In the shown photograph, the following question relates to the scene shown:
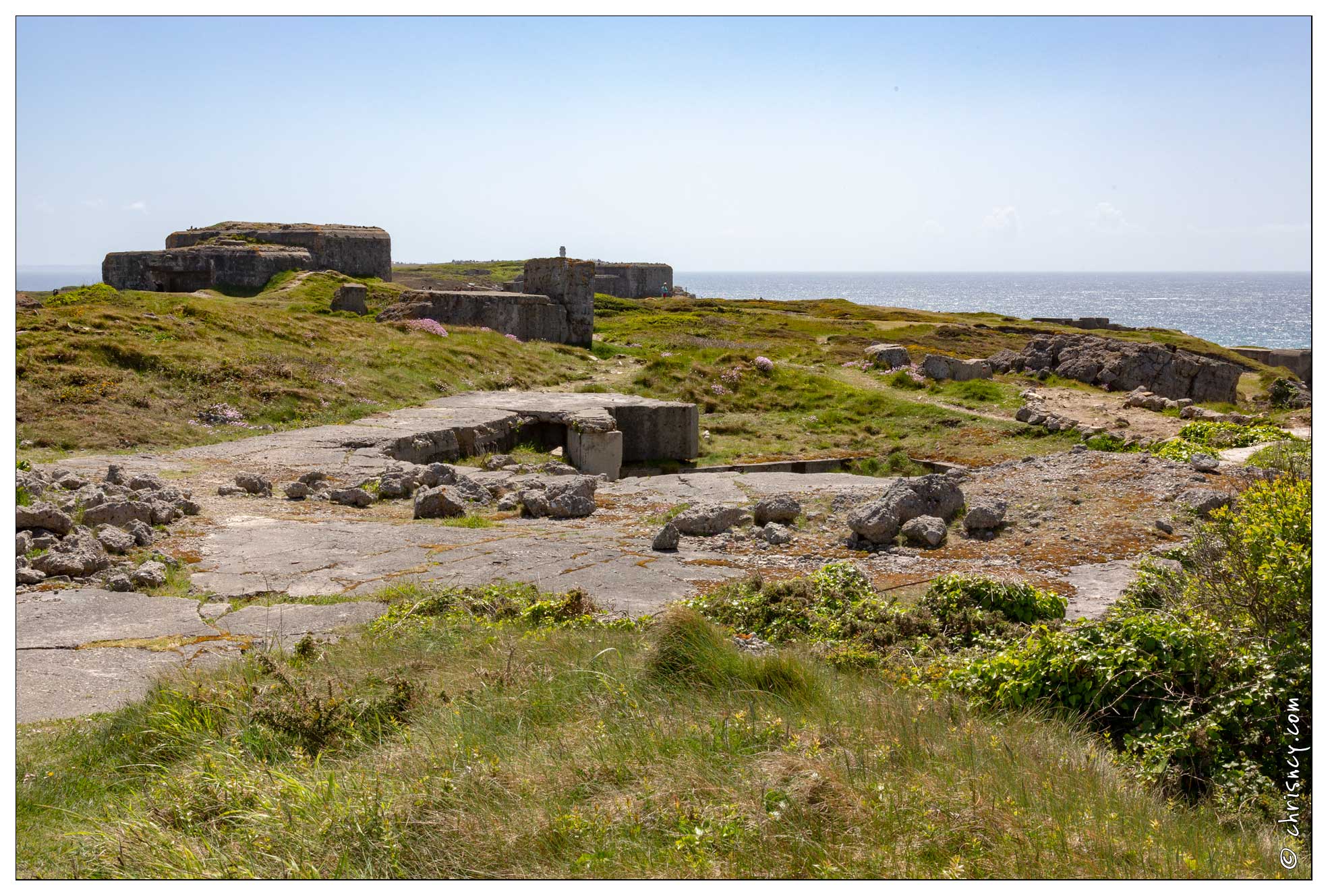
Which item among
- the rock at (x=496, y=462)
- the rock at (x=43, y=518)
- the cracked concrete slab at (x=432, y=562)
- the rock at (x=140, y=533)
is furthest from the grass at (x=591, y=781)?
the rock at (x=496, y=462)

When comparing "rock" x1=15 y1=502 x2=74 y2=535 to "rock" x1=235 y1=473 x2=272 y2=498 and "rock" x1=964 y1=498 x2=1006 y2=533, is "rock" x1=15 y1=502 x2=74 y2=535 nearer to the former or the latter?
"rock" x1=235 y1=473 x2=272 y2=498

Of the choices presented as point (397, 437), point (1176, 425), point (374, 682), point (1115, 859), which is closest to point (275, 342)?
point (397, 437)

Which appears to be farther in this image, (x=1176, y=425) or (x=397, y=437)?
(x=1176, y=425)

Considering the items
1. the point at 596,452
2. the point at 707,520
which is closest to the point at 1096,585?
the point at 707,520

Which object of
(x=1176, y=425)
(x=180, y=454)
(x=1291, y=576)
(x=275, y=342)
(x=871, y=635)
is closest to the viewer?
(x=1291, y=576)

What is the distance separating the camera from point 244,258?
30.7 meters

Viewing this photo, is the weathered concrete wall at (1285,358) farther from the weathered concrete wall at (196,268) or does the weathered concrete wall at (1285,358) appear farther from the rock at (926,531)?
the weathered concrete wall at (196,268)

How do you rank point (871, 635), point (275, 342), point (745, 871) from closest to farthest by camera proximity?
point (745, 871), point (871, 635), point (275, 342)

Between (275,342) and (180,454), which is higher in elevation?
(275,342)

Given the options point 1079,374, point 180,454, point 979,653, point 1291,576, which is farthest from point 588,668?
point 1079,374

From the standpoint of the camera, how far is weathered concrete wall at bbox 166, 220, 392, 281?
35.0 meters

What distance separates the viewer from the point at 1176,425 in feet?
51.9

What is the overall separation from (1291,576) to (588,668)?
3047 mm

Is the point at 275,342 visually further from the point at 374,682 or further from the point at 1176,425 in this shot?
the point at 1176,425
